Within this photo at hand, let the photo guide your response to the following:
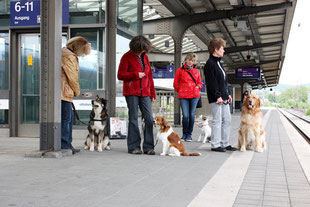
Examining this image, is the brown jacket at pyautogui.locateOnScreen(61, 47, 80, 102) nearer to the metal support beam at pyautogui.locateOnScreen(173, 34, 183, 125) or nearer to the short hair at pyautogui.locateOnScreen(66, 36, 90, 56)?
the short hair at pyautogui.locateOnScreen(66, 36, 90, 56)

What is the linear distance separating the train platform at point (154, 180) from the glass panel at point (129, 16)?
421 cm

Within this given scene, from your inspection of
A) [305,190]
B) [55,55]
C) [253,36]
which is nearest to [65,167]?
[55,55]

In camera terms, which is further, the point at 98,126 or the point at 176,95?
the point at 176,95

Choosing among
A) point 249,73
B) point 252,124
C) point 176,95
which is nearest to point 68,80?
point 252,124

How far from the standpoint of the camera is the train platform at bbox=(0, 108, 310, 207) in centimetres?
315

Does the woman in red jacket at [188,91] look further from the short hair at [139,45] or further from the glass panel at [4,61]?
the glass panel at [4,61]

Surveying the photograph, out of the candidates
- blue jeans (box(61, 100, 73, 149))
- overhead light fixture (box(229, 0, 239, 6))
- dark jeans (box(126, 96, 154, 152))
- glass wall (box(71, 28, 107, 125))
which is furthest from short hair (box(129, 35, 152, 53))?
overhead light fixture (box(229, 0, 239, 6))

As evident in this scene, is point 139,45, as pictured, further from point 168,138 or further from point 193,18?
point 193,18

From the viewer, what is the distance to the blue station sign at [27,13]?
27.9ft

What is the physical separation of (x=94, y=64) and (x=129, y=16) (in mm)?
1861

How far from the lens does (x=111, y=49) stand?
856 cm

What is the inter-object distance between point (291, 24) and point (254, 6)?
4537 millimetres

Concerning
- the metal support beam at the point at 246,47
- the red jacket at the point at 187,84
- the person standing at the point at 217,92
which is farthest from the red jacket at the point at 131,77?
the metal support beam at the point at 246,47

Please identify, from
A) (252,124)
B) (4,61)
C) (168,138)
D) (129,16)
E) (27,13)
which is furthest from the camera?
(129,16)
